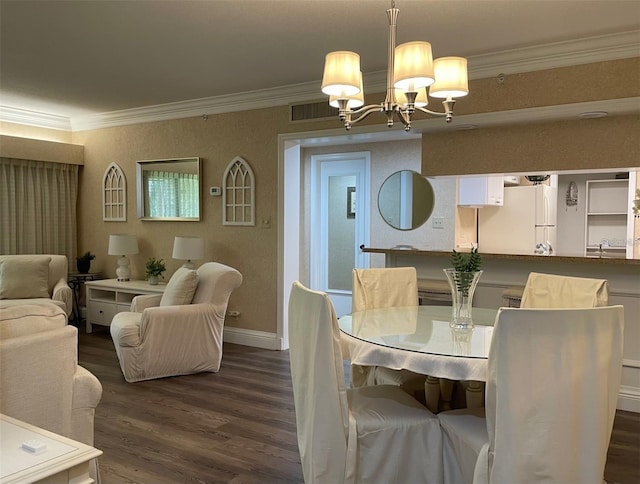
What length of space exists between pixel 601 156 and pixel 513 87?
0.81 m

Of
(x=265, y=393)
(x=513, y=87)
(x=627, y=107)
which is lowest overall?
(x=265, y=393)

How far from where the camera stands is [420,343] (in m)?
2.25

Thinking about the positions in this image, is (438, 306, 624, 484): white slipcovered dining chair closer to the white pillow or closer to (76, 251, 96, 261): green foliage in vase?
the white pillow

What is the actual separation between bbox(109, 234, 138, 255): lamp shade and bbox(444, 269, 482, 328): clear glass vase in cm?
434

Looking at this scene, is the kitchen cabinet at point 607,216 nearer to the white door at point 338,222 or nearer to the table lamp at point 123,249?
the white door at point 338,222

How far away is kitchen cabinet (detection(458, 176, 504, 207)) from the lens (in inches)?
227

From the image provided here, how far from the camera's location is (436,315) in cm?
293

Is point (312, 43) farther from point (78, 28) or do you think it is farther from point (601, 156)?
point (601, 156)

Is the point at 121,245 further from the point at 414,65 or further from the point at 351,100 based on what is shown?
the point at 414,65

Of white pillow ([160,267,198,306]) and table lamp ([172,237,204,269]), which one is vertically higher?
table lamp ([172,237,204,269])

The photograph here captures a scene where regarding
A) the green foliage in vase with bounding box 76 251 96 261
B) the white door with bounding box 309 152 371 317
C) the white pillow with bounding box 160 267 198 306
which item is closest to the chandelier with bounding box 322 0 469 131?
the white pillow with bounding box 160 267 198 306

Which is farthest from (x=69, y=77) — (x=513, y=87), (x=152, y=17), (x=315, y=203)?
(x=513, y=87)

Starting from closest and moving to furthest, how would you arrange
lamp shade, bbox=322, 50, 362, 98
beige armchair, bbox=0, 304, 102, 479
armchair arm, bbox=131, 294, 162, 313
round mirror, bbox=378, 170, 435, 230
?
beige armchair, bbox=0, 304, 102, 479
lamp shade, bbox=322, 50, 362, 98
armchair arm, bbox=131, 294, 162, 313
round mirror, bbox=378, 170, 435, 230

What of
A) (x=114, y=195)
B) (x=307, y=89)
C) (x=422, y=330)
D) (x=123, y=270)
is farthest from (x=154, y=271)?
(x=422, y=330)
